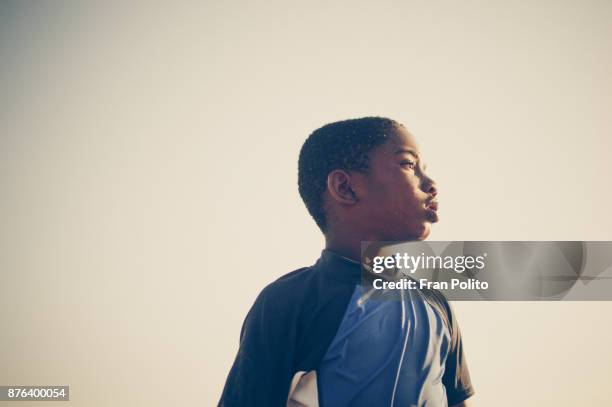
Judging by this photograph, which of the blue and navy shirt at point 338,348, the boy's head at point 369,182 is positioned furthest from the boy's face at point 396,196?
the blue and navy shirt at point 338,348

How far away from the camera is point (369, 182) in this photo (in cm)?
100

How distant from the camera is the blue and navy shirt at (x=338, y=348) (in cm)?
86

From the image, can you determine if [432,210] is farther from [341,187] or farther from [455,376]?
[455,376]

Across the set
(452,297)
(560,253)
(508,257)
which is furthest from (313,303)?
(560,253)

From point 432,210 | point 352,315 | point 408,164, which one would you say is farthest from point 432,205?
point 352,315

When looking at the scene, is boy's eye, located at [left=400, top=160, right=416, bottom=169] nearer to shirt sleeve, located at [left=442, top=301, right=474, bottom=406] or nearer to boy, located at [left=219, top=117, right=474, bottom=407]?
boy, located at [left=219, top=117, right=474, bottom=407]

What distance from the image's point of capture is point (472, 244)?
116 cm

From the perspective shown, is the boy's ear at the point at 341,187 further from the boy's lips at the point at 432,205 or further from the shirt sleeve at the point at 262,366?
the shirt sleeve at the point at 262,366

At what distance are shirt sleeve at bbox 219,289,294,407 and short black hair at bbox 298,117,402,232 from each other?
0.30 meters

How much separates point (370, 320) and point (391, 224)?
0.75ft

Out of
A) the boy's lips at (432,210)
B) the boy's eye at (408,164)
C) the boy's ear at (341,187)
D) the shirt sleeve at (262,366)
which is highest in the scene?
the boy's eye at (408,164)

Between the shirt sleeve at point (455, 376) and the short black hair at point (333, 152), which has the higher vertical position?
the short black hair at point (333, 152)

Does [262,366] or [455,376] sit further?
[455,376]

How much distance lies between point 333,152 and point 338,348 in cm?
48
